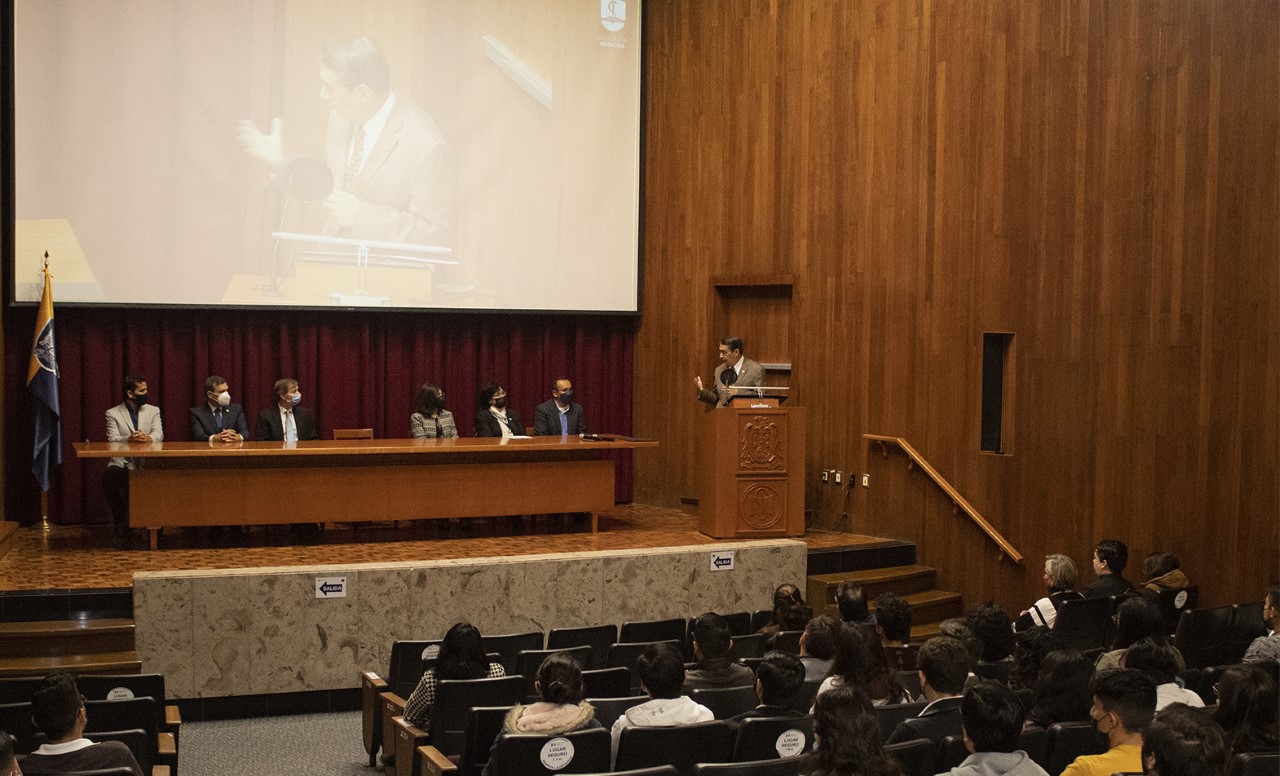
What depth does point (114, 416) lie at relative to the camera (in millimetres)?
8766

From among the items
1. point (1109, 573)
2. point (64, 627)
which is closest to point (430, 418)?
point (64, 627)

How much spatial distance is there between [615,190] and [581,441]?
323 centimetres

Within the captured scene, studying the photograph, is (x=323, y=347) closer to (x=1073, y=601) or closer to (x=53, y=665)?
(x=53, y=665)

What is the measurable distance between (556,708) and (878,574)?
16.7 ft

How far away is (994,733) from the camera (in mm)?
3389

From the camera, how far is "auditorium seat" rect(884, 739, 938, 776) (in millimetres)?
3777

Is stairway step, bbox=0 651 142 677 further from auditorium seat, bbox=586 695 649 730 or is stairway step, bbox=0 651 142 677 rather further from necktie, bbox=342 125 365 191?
necktie, bbox=342 125 365 191

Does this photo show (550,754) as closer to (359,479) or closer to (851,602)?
(851,602)

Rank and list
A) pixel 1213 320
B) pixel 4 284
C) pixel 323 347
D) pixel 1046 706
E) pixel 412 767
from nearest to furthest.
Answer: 1. pixel 1046 706
2. pixel 412 767
3. pixel 1213 320
4. pixel 4 284
5. pixel 323 347

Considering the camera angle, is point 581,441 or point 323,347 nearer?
point 581,441

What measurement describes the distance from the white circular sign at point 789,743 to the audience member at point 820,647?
0.68 m

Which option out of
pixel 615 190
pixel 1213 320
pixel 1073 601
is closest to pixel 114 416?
pixel 615 190

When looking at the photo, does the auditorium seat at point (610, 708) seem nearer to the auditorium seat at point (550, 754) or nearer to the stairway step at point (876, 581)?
the auditorium seat at point (550, 754)

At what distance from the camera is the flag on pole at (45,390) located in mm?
8875
